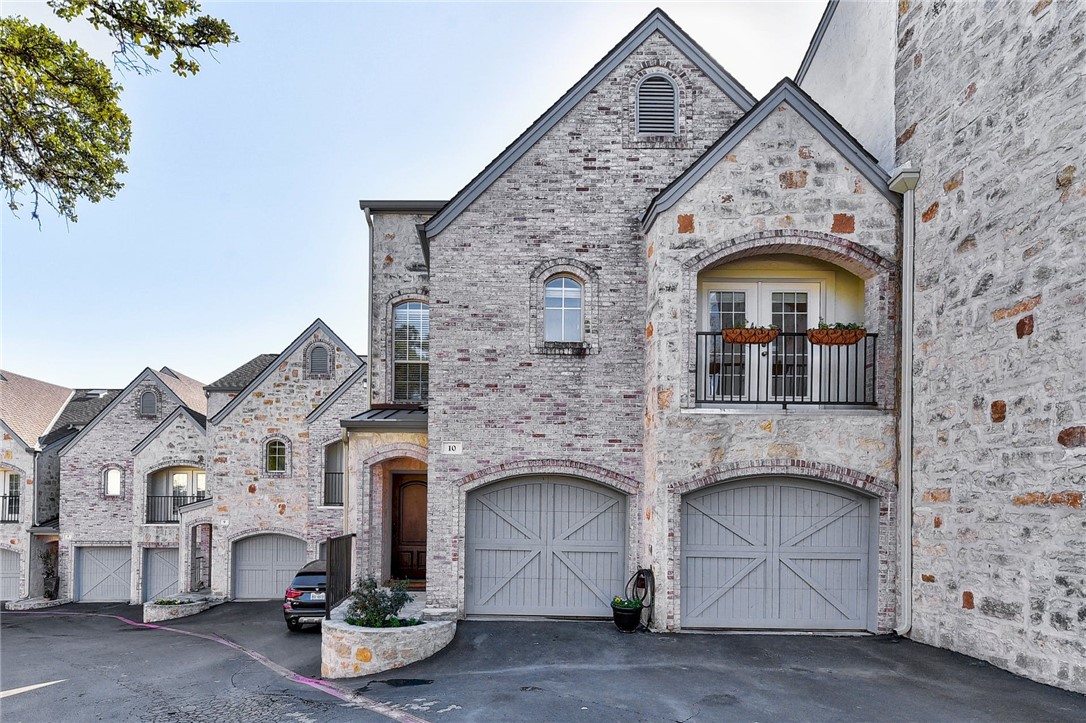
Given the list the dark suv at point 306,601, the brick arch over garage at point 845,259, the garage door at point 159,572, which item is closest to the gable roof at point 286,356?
the garage door at point 159,572

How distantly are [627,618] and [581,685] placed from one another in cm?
221

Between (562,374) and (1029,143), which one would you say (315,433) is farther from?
(1029,143)

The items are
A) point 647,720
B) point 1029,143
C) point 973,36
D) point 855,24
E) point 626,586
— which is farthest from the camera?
point 855,24

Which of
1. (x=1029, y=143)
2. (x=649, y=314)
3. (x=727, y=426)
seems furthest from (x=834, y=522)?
(x=1029, y=143)

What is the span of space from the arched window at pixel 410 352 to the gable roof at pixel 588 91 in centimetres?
499

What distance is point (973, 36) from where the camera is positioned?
8.23 metres

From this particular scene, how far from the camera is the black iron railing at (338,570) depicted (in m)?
9.96

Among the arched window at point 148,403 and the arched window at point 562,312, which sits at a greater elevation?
the arched window at point 562,312

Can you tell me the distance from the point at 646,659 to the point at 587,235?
6.23 meters

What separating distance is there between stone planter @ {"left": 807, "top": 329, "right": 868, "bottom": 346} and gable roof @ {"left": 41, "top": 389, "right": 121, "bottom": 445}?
26376mm

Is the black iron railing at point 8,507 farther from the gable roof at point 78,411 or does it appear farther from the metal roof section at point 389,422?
the metal roof section at point 389,422

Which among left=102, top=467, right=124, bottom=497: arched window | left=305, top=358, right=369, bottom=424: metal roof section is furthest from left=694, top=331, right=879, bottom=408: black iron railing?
left=102, top=467, right=124, bottom=497: arched window

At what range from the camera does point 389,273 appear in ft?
50.8

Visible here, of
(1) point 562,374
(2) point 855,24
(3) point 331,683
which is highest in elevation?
(2) point 855,24
